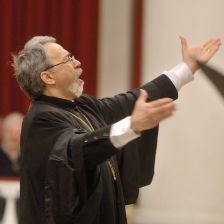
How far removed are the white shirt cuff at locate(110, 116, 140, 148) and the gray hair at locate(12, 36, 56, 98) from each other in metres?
0.53

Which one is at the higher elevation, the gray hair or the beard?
the gray hair

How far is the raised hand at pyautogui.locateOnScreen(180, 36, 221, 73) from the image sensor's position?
9.00 feet

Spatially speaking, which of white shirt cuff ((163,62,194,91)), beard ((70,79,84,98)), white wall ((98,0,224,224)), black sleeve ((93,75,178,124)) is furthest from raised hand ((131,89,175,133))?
white wall ((98,0,224,224))

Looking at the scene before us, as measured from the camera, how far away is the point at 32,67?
8.32 ft

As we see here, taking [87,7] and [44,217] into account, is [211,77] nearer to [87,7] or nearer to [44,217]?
[44,217]

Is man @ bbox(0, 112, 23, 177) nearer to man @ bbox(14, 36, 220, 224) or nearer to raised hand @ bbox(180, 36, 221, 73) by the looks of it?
man @ bbox(14, 36, 220, 224)

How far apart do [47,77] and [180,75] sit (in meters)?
0.59

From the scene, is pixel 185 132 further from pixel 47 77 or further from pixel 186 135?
pixel 47 77

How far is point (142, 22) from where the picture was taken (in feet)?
14.1

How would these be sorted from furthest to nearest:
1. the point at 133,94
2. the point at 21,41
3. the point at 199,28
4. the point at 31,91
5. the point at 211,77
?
the point at 21,41 → the point at 199,28 → the point at 133,94 → the point at 31,91 → the point at 211,77

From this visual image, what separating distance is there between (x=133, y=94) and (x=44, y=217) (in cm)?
70

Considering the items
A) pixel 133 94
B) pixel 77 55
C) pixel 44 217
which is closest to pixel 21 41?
pixel 77 55

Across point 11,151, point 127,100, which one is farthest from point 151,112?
point 11,151

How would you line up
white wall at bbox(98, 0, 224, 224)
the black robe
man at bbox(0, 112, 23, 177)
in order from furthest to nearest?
white wall at bbox(98, 0, 224, 224) < man at bbox(0, 112, 23, 177) < the black robe
